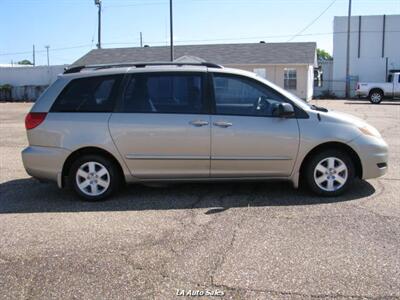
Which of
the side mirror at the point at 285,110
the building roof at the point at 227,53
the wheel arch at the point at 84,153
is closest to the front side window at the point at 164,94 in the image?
the wheel arch at the point at 84,153

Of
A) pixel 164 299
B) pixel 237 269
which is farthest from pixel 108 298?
pixel 237 269

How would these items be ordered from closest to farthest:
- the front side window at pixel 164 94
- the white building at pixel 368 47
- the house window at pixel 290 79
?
the front side window at pixel 164 94 → the house window at pixel 290 79 → the white building at pixel 368 47

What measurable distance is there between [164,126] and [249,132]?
1098 millimetres

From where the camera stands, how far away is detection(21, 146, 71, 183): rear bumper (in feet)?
20.8

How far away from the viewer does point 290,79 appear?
1340 inches

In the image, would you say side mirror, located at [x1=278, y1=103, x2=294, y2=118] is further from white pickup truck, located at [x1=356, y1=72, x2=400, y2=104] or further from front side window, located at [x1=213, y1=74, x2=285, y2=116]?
white pickup truck, located at [x1=356, y1=72, x2=400, y2=104]

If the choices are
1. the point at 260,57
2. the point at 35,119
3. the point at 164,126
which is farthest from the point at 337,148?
the point at 260,57

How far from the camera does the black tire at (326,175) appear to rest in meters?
6.34

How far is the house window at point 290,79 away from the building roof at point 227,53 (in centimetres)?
73

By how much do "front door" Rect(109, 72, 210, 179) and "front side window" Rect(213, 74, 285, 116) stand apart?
0.27 m

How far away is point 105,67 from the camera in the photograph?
6.67m

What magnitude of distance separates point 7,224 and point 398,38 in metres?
43.7

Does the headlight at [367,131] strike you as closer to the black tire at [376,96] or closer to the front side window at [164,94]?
the front side window at [164,94]

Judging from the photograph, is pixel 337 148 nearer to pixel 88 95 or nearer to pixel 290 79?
pixel 88 95
